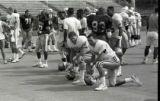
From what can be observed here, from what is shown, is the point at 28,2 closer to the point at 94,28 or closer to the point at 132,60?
the point at 132,60

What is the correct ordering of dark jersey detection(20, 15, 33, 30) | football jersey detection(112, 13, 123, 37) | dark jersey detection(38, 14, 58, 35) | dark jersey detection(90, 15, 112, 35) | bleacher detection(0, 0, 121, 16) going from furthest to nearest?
bleacher detection(0, 0, 121, 16) → dark jersey detection(20, 15, 33, 30) → dark jersey detection(38, 14, 58, 35) → football jersey detection(112, 13, 123, 37) → dark jersey detection(90, 15, 112, 35)

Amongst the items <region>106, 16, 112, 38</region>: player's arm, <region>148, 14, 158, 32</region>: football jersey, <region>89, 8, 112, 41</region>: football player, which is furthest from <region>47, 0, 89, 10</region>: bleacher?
<region>89, 8, 112, 41</region>: football player

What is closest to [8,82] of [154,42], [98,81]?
[98,81]

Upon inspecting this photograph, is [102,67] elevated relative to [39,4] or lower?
elevated

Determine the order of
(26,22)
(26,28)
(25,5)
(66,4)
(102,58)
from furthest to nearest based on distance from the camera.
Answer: (66,4), (25,5), (26,28), (26,22), (102,58)

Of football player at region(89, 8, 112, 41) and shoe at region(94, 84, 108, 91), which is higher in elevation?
football player at region(89, 8, 112, 41)

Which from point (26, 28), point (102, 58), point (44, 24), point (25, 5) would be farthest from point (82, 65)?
point (25, 5)

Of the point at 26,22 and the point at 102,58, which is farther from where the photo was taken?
the point at 26,22

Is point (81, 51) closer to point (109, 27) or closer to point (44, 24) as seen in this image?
point (109, 27)

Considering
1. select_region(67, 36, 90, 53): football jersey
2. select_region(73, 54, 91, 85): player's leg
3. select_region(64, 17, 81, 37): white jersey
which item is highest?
select_region(64, 17, 81, 37): white jersey

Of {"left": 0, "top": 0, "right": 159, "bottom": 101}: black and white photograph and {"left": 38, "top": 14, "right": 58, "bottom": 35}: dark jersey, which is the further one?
{"left": 38, "top": 14, "right": 58, "bottom": 35}: dark jersey

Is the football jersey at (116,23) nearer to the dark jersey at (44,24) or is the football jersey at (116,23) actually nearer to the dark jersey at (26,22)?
the dark jersey at (44,24)

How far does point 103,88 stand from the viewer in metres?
9.89

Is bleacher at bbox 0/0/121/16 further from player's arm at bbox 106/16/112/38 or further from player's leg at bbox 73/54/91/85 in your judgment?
player's leg at bbox 73/54/91/85
